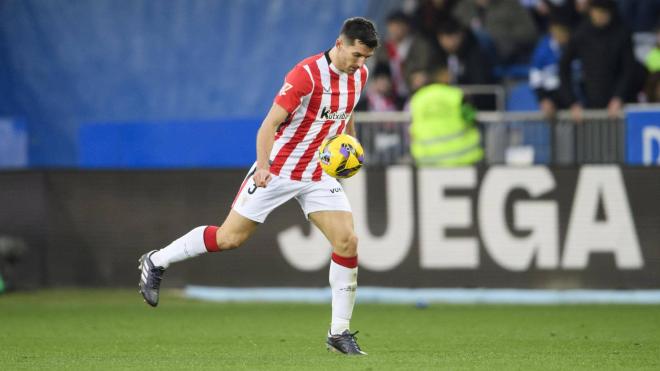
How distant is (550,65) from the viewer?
1554 cm

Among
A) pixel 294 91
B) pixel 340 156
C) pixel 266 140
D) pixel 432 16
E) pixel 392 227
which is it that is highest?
pixel 432 16

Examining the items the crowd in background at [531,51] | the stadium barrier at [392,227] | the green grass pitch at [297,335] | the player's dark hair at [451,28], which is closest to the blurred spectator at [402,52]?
the crowd in background at [531,51]

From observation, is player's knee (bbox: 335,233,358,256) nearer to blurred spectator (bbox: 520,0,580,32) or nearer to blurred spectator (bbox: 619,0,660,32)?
blurred spectator (bbox: 520,0,580,32)

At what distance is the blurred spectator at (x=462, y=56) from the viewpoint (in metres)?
15.8

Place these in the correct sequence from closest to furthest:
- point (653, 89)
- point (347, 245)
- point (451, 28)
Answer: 1. point (347, 245)
2. point (653, 89)
3. point (451, 28)

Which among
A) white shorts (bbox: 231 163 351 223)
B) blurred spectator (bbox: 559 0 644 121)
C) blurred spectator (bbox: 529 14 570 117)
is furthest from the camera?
blurred spectator (bbox: 529 14 570 117)

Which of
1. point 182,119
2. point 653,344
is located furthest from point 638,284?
point 182,119

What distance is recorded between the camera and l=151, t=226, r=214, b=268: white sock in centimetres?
945

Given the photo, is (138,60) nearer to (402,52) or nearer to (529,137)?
(402,52)

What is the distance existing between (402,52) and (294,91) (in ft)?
24.8

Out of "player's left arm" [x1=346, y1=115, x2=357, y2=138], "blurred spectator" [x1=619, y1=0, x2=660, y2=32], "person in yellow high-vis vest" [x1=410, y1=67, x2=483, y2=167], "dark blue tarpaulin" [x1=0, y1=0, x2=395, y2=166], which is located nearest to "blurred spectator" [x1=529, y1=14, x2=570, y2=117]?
"person in yellow high-vis vest" [x1=410, y1=67, x2=483, y2=167]

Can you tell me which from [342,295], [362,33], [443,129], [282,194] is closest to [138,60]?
[443,129]

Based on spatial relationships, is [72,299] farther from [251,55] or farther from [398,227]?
[251,55]

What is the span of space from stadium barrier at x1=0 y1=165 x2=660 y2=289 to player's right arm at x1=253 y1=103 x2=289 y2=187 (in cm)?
459
